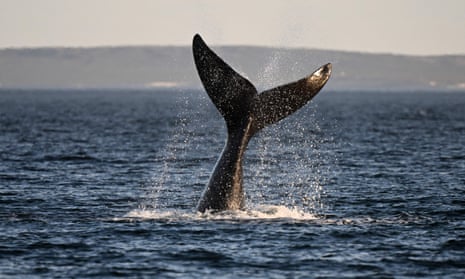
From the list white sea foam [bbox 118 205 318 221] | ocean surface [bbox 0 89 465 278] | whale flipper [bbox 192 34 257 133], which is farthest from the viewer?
white sea foam [bbox 118 205 318 221]

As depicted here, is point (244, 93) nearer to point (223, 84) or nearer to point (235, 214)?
point (223, 84)

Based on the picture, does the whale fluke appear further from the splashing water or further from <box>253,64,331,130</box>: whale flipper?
the splashing water

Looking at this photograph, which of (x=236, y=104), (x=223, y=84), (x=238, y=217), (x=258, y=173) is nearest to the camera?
(x=223, y=84)

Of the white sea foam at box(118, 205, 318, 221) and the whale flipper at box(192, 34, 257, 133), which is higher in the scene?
the whale flipper at box(192, 34, 257, 133)

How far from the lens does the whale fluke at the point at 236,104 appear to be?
16938mm

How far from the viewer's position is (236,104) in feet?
56.6

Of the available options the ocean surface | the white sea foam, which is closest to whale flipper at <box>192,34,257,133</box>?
the white sea foam

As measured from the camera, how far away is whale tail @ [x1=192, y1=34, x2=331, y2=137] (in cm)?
1688

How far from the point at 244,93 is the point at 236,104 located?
0.22 metres

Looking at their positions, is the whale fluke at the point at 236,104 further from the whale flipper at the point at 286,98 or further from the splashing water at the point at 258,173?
the splashing water at the point at 258,173

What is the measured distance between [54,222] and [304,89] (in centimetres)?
494

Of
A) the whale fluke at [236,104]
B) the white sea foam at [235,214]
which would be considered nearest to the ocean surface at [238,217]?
the white sea foam at [235,214]

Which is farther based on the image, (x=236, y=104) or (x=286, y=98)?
(x=236, y=104)

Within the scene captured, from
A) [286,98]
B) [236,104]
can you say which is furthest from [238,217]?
[286,98]
